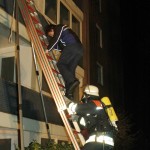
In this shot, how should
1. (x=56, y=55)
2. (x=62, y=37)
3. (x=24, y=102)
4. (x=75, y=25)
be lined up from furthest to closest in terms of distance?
1. (x=75, y=25)
2. (x=56, y=55)
3. (x=24, y=102)
4. (x=62, y=37)

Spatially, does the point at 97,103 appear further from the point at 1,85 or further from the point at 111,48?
the point at 111,48

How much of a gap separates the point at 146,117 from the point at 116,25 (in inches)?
462

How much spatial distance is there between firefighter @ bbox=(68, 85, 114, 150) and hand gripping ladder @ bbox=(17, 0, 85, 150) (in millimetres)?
213

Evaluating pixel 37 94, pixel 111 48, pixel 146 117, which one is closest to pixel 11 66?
pixel 37 94

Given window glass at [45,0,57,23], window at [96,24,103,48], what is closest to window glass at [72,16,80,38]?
window glass at [45,0,57,23]

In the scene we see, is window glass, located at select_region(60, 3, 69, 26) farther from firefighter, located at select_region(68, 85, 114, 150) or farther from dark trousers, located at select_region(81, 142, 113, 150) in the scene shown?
dark trousers, located at select_region(81, 142, 113, 150)

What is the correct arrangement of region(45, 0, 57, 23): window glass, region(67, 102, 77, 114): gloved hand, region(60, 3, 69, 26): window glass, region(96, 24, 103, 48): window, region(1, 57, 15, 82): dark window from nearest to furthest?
1. region(67, 102, 77, 114): gloved hand
2. region(1, 57, 15, 82): dark window
3. region(45, 0, 57, 23): window glass
4. region(60, 3, 69, 26): window glass
5. region(96, 24, 103, 48): window

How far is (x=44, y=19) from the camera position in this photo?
9516mm

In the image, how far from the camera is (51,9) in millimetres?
10812

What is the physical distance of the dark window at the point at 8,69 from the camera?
885 cm

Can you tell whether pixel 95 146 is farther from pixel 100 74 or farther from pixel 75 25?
pixel 100 74

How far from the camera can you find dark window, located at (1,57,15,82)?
29.0ft

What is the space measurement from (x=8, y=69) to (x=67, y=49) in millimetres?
3034

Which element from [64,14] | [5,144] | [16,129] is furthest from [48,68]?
[64,14]
